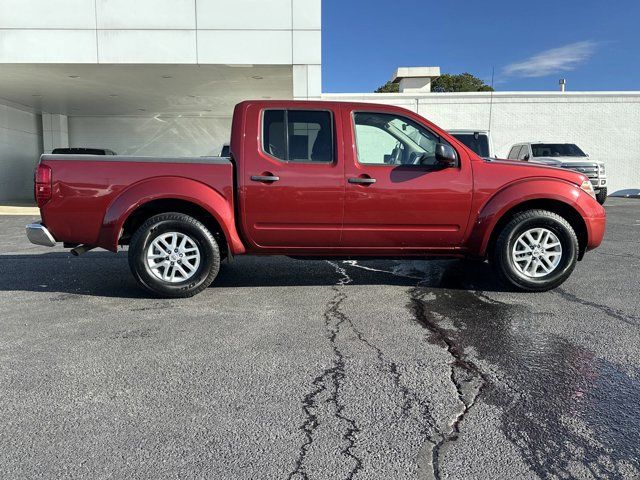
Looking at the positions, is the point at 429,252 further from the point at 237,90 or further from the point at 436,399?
the point at 237,90

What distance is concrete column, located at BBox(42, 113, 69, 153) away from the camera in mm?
22469

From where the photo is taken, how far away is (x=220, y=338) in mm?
4129

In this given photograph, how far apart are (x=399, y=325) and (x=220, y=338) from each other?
4.93 feet

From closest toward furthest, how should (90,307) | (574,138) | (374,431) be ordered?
(374,431) < (90,307) < (574,138)

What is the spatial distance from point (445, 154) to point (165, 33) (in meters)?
9.96

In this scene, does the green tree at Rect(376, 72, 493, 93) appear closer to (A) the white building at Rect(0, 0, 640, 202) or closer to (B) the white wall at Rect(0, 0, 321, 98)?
(A) the white building at Rect(0, 0, 640, 202)

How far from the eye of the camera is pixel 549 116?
21234mm

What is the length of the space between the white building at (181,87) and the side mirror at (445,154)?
321 inches

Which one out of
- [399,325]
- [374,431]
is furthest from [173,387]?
[399,325]

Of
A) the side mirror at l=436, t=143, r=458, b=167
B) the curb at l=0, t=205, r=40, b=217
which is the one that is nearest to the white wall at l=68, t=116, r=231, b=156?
the curb at l=0, t=205, r=40, b=217

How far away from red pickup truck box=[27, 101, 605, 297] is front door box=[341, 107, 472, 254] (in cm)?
1

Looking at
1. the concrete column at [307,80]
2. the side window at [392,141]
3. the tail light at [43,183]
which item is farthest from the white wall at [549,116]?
the tail light at [43,183]

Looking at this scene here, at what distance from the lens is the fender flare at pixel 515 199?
5.28 metres

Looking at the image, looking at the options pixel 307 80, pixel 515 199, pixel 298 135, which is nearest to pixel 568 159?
pixel 307 80
